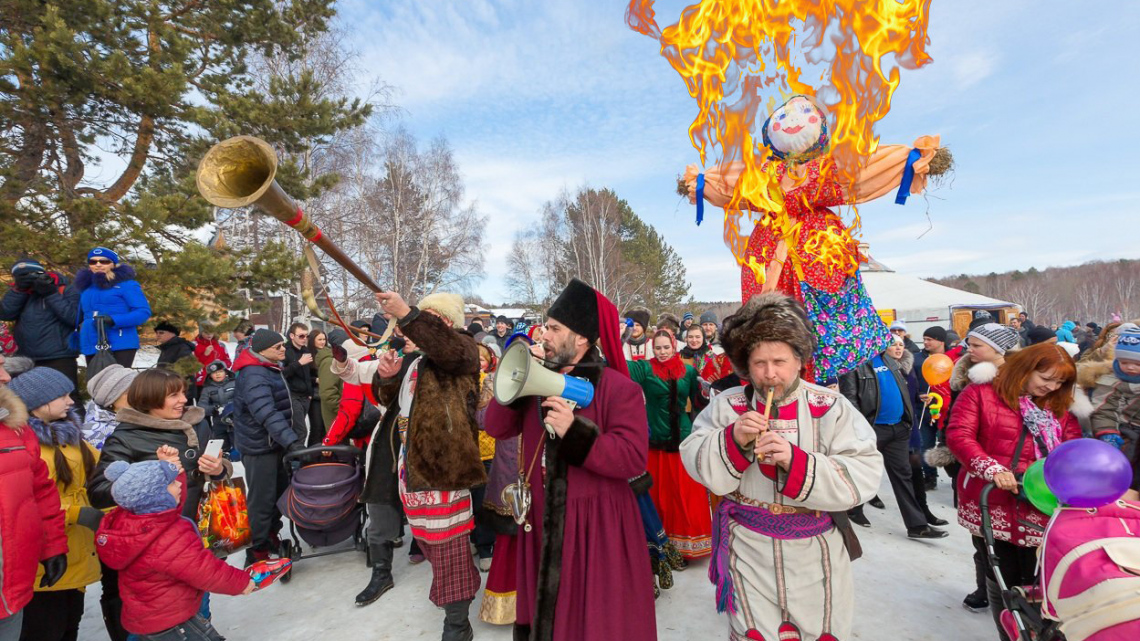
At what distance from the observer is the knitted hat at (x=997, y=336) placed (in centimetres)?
318

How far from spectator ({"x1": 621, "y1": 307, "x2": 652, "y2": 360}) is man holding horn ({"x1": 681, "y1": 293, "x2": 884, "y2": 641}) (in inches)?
115

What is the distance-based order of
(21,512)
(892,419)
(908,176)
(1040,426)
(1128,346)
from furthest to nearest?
(892,419), (908,176), (1040,426), (1128,346), (21,512)

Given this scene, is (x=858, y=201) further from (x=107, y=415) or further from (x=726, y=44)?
(x=107, y=415)

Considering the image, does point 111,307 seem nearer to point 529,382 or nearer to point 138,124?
point 138,124

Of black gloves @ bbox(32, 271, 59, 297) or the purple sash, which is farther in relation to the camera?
black gloves @ bbox(32, 271, 59, 297)

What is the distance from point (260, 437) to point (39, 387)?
1.73 metres

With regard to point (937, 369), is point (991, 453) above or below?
below

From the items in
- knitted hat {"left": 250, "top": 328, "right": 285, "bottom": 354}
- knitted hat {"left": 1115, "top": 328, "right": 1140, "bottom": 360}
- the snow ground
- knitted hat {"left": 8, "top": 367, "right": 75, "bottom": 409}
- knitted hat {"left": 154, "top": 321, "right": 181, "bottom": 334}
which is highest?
knitted hat {"left": 154, "top": 321, "right": 181, "bottom": 334}

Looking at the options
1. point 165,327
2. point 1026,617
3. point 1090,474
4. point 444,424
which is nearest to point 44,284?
point 165,327

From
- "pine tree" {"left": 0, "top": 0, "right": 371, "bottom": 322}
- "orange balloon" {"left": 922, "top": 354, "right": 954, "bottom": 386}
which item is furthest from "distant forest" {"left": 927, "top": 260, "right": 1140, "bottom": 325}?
"pine tree" {"left": 0, "top": 0, "right": 371, "bottom": 322}

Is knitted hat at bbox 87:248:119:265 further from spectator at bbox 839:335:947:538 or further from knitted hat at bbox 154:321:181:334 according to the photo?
spectator at bbox 839:335:947:538

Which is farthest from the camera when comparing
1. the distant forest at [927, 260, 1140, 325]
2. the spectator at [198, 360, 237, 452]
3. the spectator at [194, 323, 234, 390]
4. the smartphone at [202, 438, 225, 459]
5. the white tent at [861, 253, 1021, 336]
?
the distant forest at [927, 260, 1140, 325]

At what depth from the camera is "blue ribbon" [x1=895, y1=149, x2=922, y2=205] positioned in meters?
2.84

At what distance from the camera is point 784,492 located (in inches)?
76.5
